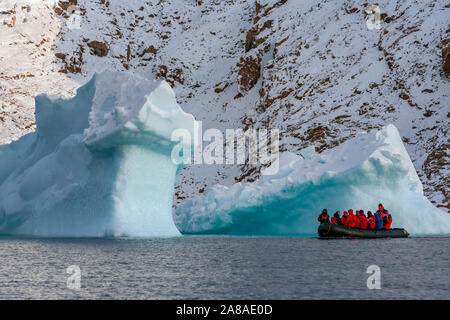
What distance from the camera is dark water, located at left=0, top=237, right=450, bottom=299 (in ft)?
30.3

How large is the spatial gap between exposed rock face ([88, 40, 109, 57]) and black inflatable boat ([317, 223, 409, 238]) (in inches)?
1966

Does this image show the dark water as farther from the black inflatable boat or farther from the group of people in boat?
the group of people in boat

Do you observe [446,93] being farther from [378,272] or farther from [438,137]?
[378,272]

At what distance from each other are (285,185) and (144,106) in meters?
8.18

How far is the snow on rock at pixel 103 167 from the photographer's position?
1892 centimetres

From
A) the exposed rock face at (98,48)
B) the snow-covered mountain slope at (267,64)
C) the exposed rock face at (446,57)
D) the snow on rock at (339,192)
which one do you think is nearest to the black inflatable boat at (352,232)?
the snow on rock at (339,192)

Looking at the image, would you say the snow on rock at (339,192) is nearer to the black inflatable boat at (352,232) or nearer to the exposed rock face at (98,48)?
the black inflatable boat at (352,232)

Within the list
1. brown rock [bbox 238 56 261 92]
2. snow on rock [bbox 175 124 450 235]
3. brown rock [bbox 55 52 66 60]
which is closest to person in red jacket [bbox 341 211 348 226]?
snow on rock [bbox 175 124 450 235]

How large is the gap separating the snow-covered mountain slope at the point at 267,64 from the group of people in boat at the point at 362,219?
10210 mm

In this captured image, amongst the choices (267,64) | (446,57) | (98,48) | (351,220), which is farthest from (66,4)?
(351,220)

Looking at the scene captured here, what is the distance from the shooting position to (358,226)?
858 inches

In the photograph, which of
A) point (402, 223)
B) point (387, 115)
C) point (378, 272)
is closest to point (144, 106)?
point (378, 272)

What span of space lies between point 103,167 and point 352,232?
34.5ft

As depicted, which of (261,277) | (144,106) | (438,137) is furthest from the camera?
(438,137)
